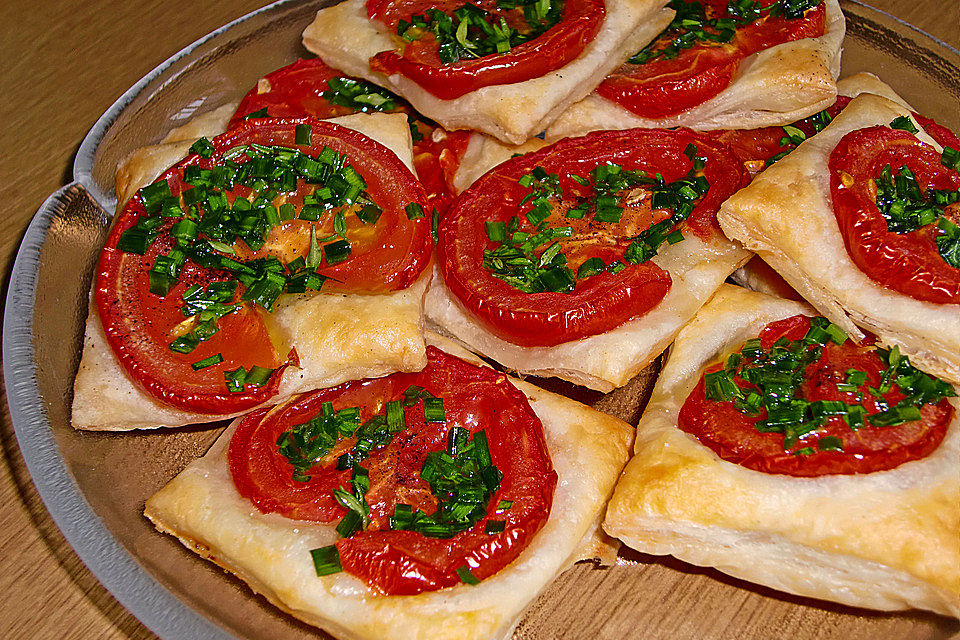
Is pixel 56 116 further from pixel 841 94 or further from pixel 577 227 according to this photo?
pixel 841 94

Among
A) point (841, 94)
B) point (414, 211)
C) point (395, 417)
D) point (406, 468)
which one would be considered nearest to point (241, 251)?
point (414, 211)

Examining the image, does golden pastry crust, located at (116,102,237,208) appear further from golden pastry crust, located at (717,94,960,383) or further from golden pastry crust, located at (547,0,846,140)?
golden pastry crust, located at (717,94,960,383)

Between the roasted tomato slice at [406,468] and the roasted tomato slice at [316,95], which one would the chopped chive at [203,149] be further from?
the roasted tomato slice at [406,468]

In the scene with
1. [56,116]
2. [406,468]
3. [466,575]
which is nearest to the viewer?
[466,575]

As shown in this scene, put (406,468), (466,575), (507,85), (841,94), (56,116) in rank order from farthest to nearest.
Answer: (56,116) → (841,94) → (507,85) → (406,468) → (466,575)

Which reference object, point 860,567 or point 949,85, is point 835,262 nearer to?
point 860,567

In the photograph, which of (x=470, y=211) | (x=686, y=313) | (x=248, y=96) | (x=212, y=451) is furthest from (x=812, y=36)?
(x=212, y=451)
